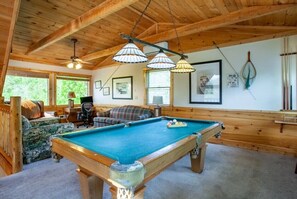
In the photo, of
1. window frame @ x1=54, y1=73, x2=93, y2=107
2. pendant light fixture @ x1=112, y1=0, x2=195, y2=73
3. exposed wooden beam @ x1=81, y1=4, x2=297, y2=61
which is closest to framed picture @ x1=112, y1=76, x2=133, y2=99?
window frame @ x1=54, y1=73, x2=93, y2=107

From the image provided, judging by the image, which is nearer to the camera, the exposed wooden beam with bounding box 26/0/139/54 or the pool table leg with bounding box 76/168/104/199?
the pool table leg with bounding box 76/168/104/199

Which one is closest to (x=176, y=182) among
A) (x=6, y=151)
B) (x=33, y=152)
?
(x=33, y=152)

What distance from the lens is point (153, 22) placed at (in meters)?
4.63

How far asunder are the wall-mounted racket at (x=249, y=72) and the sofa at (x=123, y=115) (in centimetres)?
260

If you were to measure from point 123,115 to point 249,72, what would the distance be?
12.3ft

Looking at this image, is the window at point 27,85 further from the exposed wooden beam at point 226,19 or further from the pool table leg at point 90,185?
the pool table leg at point 90,185

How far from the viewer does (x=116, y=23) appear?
180 inches

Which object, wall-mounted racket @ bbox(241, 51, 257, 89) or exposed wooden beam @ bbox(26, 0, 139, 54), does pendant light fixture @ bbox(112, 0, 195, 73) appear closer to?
exposed wooden beam @ bbox(26, 0, 139, 54)

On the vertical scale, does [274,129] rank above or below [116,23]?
below

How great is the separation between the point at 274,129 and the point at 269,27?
2.17 meters

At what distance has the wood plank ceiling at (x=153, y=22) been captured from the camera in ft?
9.86

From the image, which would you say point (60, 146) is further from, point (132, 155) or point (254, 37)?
point (254, 37)

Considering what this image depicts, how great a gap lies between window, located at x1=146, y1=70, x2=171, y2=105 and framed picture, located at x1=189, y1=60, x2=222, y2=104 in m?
0.85

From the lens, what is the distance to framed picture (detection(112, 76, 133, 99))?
633 cm
